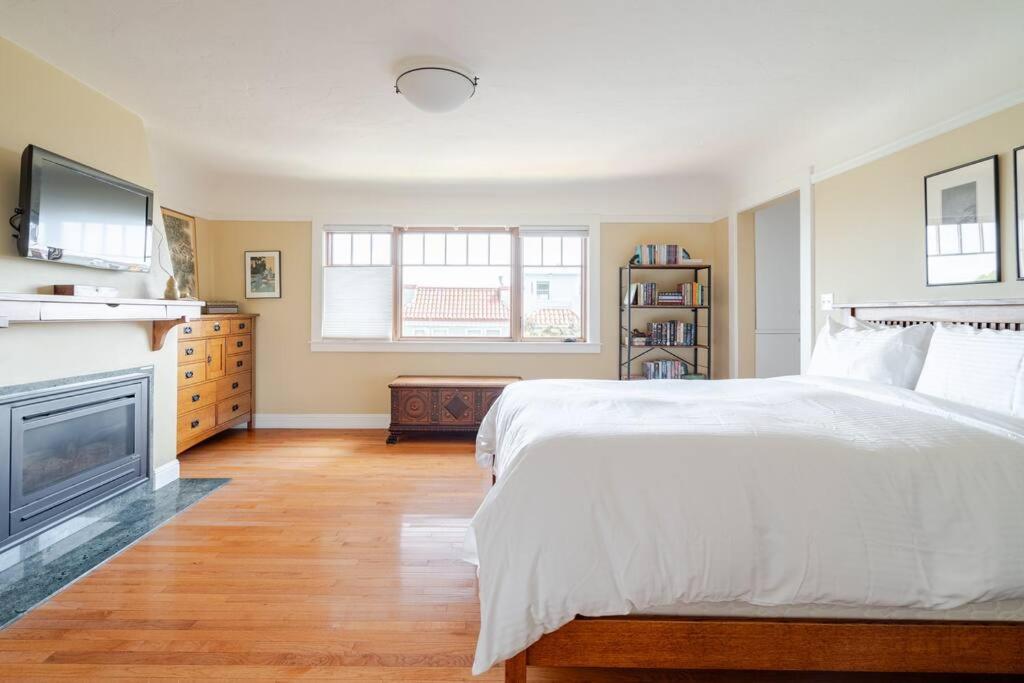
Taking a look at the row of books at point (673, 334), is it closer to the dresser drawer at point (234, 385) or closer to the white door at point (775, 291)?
the white door at point (775, 291)

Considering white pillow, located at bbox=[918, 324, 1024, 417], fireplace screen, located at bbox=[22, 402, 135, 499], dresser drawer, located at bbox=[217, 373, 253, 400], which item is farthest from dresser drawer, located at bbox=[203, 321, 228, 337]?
white pillow, located at bbox=[918, 324, 1024, 417]

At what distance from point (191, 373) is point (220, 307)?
0.88 meters

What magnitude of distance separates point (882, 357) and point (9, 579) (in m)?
4.06

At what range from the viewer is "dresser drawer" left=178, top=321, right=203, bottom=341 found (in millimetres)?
3702

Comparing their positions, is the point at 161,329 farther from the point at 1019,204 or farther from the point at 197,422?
the point at 1019,204

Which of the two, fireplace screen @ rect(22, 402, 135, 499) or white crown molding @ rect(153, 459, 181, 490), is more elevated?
fireplace screen @ rect(22, 402, 135, 499)

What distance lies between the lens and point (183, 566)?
220 cm

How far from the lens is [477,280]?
5.04 metres

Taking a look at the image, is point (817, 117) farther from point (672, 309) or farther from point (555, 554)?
point (555, 554)

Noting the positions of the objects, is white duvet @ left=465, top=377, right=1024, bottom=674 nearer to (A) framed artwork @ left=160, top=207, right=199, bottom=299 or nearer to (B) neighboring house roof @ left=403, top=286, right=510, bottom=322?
(B) neighboring house roof @ left=403, top=286, right=510, bottom=322

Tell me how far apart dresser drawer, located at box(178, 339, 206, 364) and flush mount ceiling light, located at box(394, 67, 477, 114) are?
2.58 metres

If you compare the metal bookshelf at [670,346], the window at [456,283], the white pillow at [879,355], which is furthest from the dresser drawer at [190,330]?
the white pillow at [879,355]

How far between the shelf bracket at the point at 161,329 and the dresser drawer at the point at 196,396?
0.63 m

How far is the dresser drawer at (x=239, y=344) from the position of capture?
4426 millimetres
